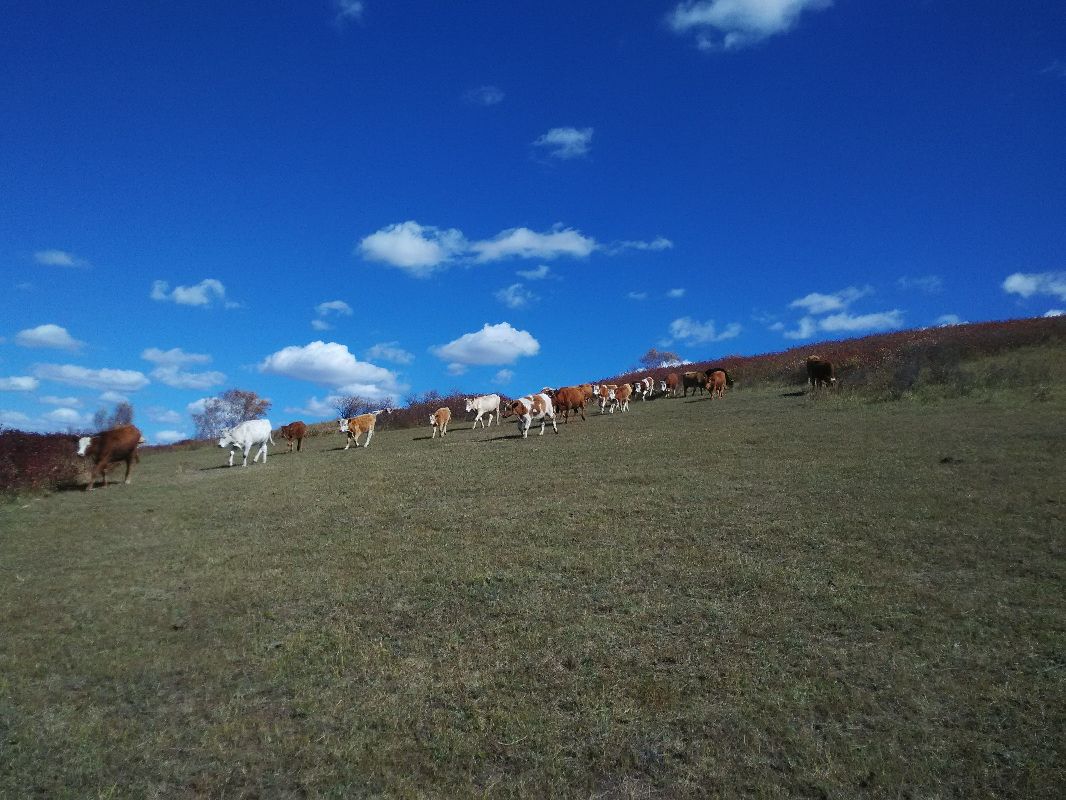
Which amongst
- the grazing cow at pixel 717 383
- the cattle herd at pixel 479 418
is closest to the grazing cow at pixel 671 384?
the cattle herd at pixel 479 418

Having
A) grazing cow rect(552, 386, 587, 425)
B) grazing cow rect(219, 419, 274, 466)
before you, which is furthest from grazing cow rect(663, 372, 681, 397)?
grazing cow rect(219, 419, 274, 466)

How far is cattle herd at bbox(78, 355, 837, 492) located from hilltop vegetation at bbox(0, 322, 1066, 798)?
5211mm

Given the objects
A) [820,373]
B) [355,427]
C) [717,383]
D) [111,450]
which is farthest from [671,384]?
[111,450]

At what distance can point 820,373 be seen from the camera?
2886 centimetres

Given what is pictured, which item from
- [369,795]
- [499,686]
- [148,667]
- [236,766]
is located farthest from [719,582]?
[148,667]

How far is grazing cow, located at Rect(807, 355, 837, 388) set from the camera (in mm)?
28562

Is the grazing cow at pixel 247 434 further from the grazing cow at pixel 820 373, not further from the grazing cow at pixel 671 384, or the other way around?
the grazing cow at pixel 820 373

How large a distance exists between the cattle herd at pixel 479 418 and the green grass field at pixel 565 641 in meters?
5.57

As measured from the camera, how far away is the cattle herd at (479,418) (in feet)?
61.6

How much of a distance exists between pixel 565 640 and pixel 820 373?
25.7 meters

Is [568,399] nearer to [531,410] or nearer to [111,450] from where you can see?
[531,410]

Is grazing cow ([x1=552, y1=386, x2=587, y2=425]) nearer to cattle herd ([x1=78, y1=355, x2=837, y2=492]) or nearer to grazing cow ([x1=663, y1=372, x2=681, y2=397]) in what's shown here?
cattle herd ([x1=78, y1=355, x2=837, y2=492])

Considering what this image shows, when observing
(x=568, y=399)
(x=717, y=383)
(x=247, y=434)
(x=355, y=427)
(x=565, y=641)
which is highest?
(x=717, y=383)

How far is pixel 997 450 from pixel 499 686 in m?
13.2
